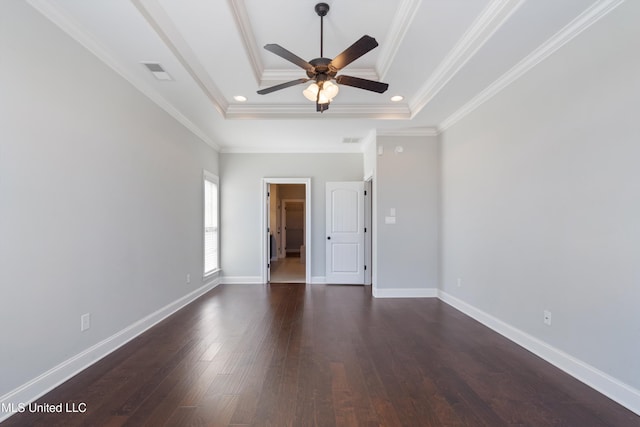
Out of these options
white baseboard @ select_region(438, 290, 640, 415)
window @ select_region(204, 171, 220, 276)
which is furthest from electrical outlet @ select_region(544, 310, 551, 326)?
window @ select_region(204, 171, 220, 276)

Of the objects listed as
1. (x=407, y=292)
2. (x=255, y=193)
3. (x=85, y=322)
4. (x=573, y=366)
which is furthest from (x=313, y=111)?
(x=573, y=366)

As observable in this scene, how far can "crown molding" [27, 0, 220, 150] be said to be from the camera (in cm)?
198

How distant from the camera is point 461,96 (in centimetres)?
339

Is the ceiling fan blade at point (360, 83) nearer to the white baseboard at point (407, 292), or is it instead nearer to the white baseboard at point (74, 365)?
the white baseboard at point (74, 365)

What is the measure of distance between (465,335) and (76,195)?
3908 millimetres

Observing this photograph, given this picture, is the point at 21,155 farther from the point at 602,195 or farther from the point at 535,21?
the point at 602,195

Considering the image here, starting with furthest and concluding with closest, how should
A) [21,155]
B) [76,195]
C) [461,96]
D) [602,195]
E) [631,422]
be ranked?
[461,96]
[76,195]
[602,195]
[21,155]
[631,422]

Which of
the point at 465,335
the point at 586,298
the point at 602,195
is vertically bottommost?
the point at 465,335

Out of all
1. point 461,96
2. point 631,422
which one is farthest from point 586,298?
point 461,96

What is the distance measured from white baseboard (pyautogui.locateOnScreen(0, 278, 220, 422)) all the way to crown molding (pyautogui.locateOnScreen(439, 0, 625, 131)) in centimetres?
462

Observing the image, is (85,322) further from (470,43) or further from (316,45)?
(470,43)

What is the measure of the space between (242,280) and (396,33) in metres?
4.83

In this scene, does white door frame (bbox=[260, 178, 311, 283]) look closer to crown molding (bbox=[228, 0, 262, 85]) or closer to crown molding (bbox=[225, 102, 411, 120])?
crown molding (bbox=[225, 102, 411, 120])

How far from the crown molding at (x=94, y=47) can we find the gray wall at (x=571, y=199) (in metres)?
3.86
